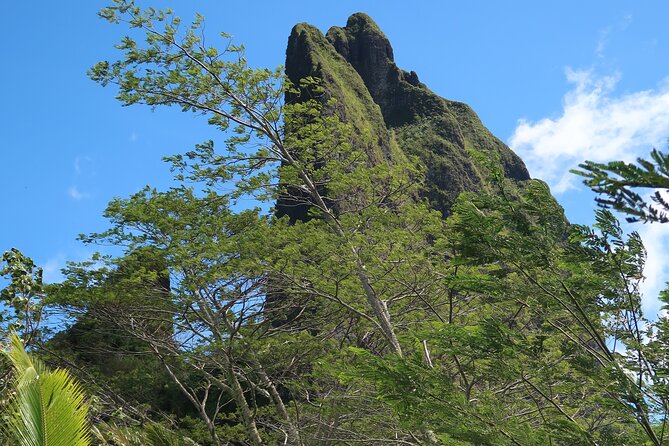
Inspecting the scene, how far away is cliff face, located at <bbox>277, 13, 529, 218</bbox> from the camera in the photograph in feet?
175

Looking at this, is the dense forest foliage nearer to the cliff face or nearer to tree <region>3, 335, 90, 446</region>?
tree <region>3, 335, 90, 446</region>

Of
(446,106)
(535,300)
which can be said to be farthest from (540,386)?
(446,106)

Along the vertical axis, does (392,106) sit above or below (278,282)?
above

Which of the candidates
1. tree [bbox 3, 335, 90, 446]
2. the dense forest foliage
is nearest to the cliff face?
the dense forest foliage

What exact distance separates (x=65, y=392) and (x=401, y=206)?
26.9 feet

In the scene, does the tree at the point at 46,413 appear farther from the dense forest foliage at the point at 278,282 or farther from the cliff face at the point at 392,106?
the cliff face at the point at 392,106

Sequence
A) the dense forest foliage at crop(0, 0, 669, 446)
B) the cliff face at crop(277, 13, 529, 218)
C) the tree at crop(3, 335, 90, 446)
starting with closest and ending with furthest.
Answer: the tree at crop(3, 335, 90, 446), the dense forest foliage at crop(0, 0, 669, 446), the cliff face at crop(277, 13, 529, 218)

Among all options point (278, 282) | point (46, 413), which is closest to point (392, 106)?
point (278, 282)

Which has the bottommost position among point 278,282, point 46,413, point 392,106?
point 46,413

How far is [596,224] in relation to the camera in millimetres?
5184

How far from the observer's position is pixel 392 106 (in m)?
64.8

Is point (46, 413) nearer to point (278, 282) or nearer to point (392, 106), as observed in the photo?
point (278, 282)

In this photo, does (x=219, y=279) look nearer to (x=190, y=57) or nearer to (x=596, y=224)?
(x=190, y=57)

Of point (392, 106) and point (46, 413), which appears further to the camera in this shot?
point (392, 106)
